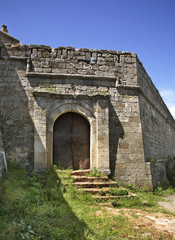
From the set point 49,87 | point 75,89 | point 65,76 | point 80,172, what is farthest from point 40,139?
point 65,76

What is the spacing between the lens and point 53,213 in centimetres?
445

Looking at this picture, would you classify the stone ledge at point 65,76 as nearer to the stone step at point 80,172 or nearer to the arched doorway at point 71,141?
the arched doorway at point 71,141

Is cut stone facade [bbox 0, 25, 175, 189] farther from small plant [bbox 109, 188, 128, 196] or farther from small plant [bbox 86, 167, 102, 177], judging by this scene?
small plant [bbox 109, 188, 128, 196]

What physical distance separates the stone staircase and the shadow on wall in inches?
33.2

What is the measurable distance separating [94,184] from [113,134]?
7.00 feet

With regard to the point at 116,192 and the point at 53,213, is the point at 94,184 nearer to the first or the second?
the point at 116,192

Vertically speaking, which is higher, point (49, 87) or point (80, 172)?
point (49, 87)

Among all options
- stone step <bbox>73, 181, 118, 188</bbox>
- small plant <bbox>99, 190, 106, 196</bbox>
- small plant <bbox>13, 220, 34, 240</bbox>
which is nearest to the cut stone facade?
stone step <bbox>73, 181, 118, 188</bbox>

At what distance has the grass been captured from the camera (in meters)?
3.49

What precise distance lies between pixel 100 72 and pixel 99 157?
3272 mm

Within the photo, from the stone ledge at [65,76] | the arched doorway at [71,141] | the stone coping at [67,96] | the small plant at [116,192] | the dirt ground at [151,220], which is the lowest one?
the dirt ground at [151,220]

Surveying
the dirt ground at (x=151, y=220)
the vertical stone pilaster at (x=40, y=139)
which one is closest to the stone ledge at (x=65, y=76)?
the vertical stone pilaster at (x=40, y=139)

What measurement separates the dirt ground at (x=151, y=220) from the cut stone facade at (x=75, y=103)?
6.45 ft

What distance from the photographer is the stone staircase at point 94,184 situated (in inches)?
240
